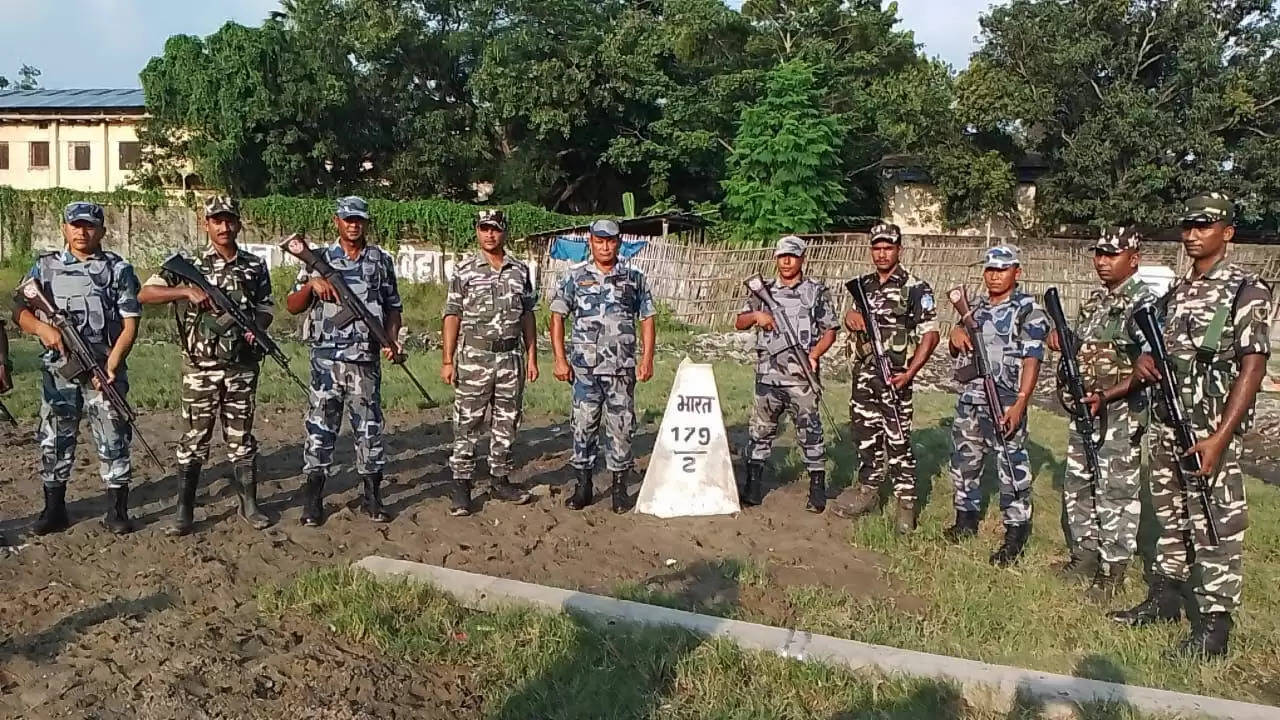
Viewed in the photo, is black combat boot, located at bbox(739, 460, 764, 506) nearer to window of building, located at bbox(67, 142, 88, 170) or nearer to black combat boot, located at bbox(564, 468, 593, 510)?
black combat boot, located at bbox(564, 468, 593, 510)

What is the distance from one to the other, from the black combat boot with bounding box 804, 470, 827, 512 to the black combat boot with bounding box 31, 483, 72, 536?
4.59 metres

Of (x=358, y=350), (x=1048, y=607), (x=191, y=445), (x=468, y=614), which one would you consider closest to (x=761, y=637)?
(x=468, y=614)

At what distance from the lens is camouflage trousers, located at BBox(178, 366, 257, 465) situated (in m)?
5.39

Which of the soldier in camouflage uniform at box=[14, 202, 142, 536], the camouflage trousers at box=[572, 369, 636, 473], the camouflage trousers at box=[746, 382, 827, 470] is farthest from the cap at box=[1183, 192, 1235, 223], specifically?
the soldier in camouflage uniform at box=[14, 202, 142, 536]

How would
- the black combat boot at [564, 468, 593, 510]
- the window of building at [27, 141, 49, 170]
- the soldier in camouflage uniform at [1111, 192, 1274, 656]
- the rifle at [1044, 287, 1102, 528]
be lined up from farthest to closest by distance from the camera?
the window of building at [27, 141, 49, 170]
the black combat boot at [564, 468, 593, 510]
the rifle at [1044, 287, 1102, 528]
the soldier in camouflage uniform at [1111, 192, 1274, 656]

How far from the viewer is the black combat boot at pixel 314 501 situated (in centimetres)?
567

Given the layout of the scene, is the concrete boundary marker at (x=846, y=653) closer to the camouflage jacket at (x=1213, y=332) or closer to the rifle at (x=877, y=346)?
the camouflage jacket at (x=1213, y=332)

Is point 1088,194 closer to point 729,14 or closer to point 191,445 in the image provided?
point 729,14

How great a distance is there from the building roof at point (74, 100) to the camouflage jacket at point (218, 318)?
28463mm

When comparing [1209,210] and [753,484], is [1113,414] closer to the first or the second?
[1209,210]

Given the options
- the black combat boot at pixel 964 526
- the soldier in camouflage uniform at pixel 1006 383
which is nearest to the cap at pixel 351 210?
the soldier in camouflage uniform at pixel 1006 383

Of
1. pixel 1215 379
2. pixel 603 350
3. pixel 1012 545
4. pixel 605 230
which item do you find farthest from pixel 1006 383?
pixel 605 230

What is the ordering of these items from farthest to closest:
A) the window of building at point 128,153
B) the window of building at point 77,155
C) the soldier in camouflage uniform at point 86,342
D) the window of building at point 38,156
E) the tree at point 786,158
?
the window of building at point 38,156 → the window of building at point 77,155 → the window of building at point 128,153 → the tree at point 786,158 → the soldier in camouflage uniform at point 86,342

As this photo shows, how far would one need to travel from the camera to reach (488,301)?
19.7 feet
